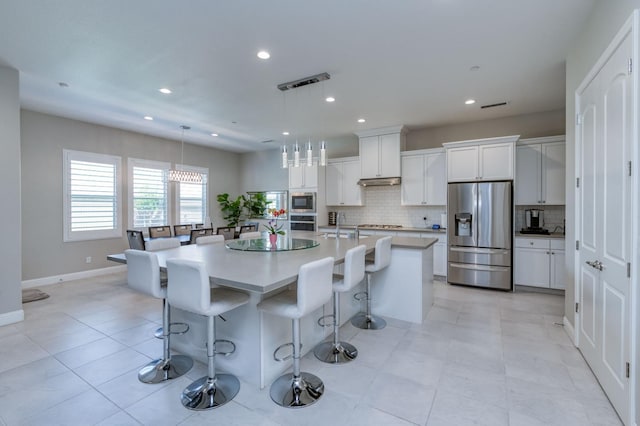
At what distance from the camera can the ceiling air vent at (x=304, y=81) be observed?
11.4 feet

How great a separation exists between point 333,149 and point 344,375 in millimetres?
5499

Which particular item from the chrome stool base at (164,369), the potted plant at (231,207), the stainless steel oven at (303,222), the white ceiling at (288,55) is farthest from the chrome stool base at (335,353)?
the potted plant at (231,207)

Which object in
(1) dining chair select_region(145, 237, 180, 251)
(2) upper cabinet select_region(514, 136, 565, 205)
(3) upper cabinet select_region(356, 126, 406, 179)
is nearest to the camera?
(1) dining chair select_region(145, 237, 180, 251)

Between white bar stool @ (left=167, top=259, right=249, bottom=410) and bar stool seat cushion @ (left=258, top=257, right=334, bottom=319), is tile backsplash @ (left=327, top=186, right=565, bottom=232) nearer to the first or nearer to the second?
bar stool seat cushion @ (left=258, top=257, right=334, bottom=319)

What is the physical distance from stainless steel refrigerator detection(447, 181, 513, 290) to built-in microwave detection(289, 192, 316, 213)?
2.76 m

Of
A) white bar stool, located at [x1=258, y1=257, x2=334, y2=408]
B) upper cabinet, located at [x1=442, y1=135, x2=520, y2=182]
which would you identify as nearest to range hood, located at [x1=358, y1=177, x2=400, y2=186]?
upper cabinet, located at [x1=442, y1=135, x2=520, y2=182]

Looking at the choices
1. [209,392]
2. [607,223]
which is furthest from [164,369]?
[607,223]

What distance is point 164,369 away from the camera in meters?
2.40

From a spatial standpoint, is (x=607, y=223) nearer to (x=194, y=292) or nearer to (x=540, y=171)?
(x=194, y=292)

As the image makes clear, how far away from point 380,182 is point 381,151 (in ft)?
2.00

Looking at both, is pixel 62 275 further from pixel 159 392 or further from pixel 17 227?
pixel 159 392

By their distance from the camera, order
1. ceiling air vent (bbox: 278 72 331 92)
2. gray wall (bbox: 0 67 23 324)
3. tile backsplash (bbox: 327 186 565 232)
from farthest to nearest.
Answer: tile backsplash (bbox: 327 186 565 232)
ceiling air vent (bbox: 278 72 331 92)
gray wall (bbox: 0 67 23 324)

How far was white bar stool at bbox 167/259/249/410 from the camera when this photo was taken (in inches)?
73.7

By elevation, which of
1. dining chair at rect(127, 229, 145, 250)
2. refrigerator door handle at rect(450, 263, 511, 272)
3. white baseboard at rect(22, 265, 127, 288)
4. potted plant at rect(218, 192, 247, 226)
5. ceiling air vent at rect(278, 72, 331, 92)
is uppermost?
ceiling air vent at rect(278, 72, 331, 92)
